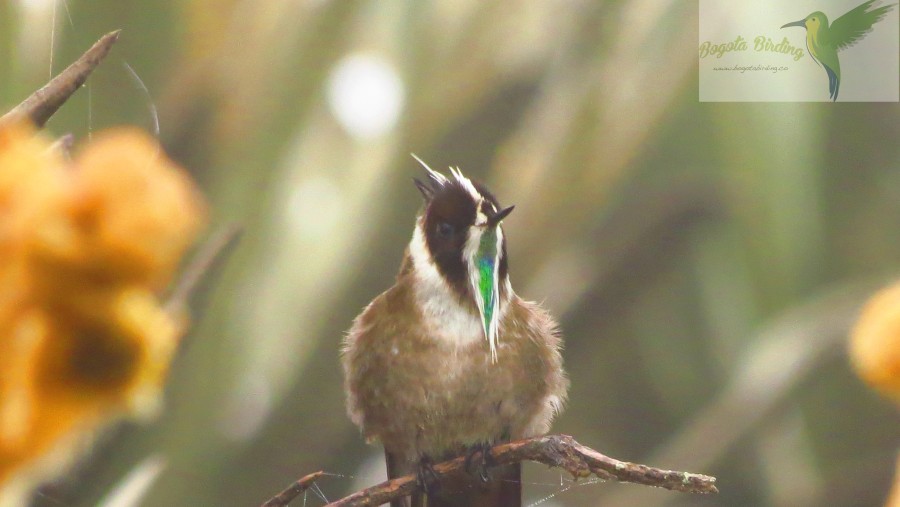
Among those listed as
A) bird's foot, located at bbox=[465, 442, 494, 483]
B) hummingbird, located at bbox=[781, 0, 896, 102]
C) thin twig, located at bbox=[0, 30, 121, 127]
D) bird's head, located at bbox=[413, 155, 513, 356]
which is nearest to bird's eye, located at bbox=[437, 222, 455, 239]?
bird's head, located at bbox=[413, 155, 513, 356]

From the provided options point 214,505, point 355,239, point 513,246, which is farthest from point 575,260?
point 214,505

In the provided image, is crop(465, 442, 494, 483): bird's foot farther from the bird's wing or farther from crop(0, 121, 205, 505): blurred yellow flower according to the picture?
crop(0, 121, 205, 505): blurred yellow flower

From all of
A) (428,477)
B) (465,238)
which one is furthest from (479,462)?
(465,238)

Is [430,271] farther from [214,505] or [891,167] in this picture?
[891,167]

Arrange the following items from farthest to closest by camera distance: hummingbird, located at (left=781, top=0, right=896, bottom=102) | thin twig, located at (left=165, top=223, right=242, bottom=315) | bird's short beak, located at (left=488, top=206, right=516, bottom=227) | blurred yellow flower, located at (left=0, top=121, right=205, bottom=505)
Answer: hummingbird, located at (left=781, top=0, right=896, bottom=102) → bird's short beak, located at (left=488, top=206, right=516, bottom=227) → thin twig, located at (left=165, top=223, right=242, bottom=315) → blurred yellow flower, located at (left=0, top=121, right=205, bottom=505)

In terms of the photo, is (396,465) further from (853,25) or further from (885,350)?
(885,350)

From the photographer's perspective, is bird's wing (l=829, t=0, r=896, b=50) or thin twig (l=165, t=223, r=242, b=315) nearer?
thin twig (l=165, t=223, r=242, b=315)

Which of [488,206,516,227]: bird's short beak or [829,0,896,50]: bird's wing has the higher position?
[829,0,896,50]: bird's wing
